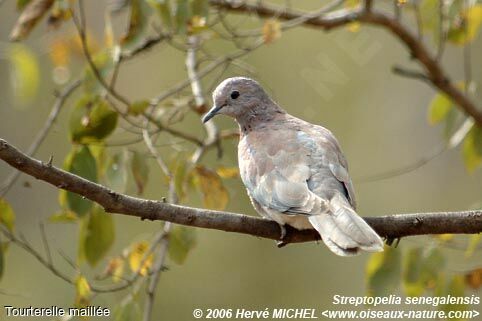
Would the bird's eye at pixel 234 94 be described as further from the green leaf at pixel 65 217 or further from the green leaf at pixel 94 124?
the green leaf at pixel 65 217

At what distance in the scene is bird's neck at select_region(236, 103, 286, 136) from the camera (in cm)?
490

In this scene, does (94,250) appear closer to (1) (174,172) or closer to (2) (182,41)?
(1) (174,172)

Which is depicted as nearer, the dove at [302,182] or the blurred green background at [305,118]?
the dove at [302,182]

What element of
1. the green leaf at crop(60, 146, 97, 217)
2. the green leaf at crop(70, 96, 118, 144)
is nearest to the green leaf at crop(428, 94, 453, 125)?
the green leaf at crop(70, 96, 118, 144)

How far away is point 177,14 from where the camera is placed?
3.73 meters

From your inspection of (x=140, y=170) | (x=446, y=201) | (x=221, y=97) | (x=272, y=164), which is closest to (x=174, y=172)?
(x=140, y=170)

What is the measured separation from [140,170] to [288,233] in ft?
2.35

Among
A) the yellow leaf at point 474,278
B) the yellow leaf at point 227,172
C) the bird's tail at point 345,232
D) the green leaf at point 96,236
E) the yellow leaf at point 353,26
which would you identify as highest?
the yellow leaf at point 353,26

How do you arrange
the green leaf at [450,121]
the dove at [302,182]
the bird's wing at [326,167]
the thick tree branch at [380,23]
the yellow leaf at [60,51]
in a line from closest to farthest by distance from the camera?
the dove at [302,182], the bird's wing at [326,167], the green leaf at [450,121], the thick tree branch at [380,23], the yellow leaf at [60,51]

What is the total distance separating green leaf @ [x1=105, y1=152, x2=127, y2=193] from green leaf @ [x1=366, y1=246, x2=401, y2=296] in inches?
45.0

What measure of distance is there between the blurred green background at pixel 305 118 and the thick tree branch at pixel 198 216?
15.4 feet

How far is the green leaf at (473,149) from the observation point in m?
4.34

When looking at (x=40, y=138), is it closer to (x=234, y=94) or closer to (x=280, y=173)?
(x=280, y=173)

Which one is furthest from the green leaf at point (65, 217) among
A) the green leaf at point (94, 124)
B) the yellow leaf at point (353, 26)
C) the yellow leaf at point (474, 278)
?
the yellow leaf at point (353, 26)
